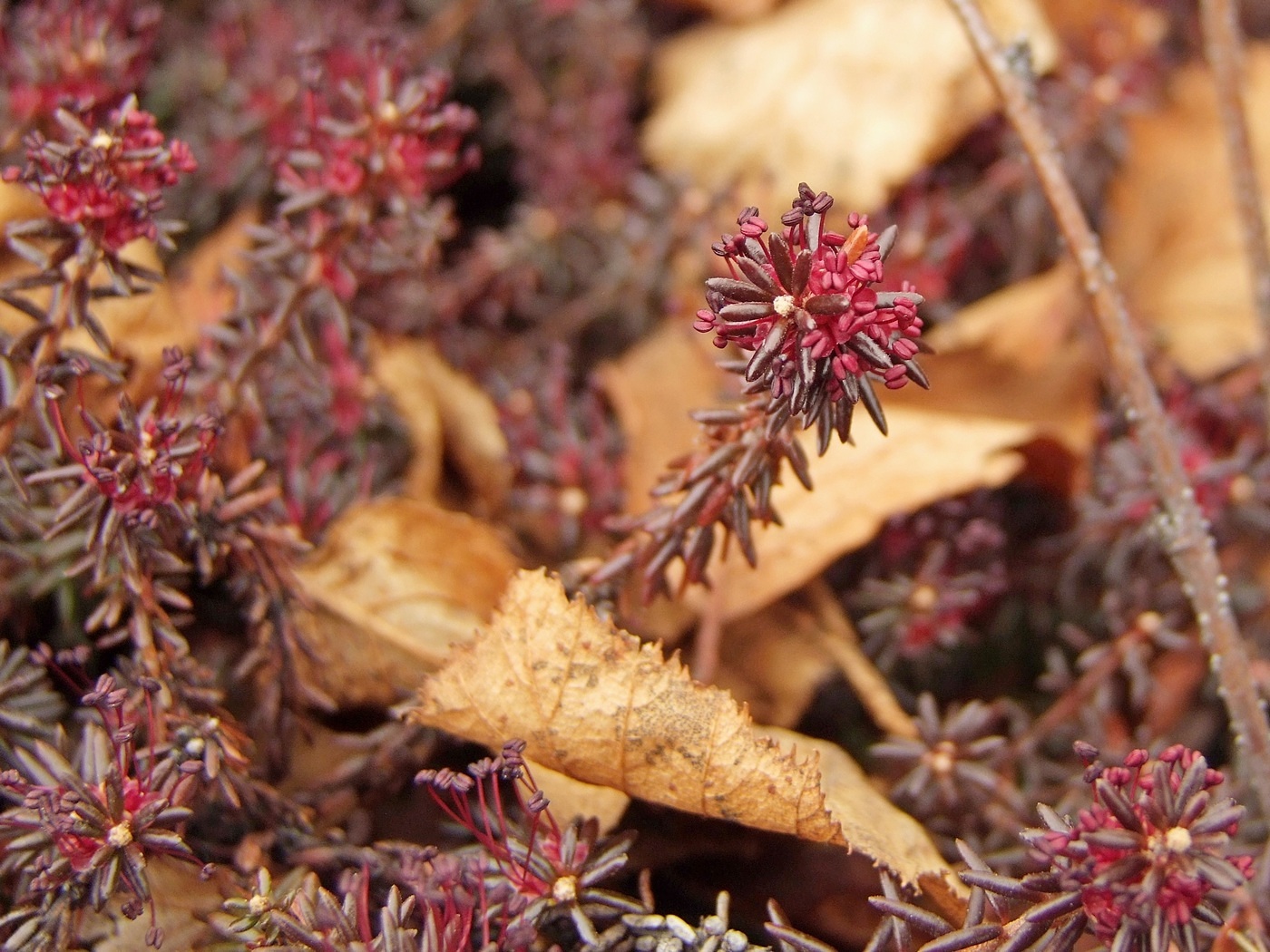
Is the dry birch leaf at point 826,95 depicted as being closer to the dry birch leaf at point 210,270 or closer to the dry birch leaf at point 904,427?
the dry birch leaf at point 904,427

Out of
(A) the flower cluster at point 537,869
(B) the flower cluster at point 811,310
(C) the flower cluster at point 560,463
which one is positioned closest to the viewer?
(B) the flower cluster at point 811,310

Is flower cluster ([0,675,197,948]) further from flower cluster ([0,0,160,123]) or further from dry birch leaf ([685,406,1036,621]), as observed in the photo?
flower cluster ([0,0,160,123])

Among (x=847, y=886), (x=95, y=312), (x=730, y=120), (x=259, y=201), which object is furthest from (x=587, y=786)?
(x=730, y=120)

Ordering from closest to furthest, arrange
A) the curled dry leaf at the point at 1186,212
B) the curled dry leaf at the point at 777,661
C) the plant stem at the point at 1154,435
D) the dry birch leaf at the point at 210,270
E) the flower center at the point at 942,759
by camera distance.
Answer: the plant stem at the point at 1154,435, the flower center at the point at 942,759, the curled dry leaf at the point at 777,661, the dry birch leaf at the point at 210,270, the curled dry leaf at the point at 1186,212

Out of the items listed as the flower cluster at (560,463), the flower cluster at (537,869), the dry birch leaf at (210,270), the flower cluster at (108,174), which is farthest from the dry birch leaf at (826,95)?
the flower cluster at (537,869)

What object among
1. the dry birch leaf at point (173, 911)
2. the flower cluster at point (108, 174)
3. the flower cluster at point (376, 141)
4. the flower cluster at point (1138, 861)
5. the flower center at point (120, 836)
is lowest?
the dry birch leaf at point (173, 911)

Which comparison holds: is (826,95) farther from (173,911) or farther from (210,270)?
(173,911)

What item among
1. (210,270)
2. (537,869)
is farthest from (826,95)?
(537,869)
